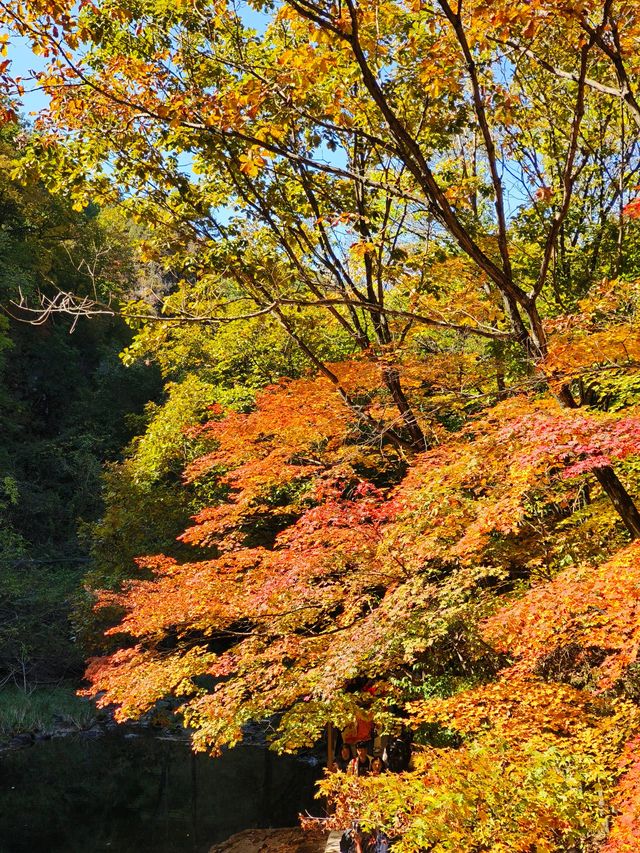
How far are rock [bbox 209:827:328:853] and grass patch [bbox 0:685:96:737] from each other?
6768 mm

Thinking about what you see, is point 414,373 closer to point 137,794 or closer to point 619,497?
point 619,497

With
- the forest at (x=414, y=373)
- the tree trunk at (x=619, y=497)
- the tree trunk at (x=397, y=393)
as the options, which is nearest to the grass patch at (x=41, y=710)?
the forest at (x=414, y=373)

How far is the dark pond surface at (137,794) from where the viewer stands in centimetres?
1049

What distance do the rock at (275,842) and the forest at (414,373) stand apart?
1.52m

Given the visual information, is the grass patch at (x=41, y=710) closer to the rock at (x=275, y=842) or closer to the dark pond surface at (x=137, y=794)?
the dark pond surface at (x=137, y=794)

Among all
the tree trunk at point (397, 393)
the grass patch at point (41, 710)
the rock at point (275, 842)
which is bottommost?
the rock at point (275, 842)

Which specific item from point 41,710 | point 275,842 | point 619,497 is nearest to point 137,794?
point 41,710

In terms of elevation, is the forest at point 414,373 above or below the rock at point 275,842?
above

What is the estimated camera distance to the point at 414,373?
7688mm

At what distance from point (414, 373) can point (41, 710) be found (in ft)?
39.9

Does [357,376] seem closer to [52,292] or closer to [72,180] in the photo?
[72,180]

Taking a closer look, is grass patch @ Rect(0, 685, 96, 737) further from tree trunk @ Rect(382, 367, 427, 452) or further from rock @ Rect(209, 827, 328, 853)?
tree trunk @ Rect(382, 367, 427, 452)

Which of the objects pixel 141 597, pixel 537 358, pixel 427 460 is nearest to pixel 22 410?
pixel 141 597

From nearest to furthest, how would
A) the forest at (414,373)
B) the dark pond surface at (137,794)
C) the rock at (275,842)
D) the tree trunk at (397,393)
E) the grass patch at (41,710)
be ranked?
the forest at (414,373) < the tree trunk at (397,393) < the rock at (275,842) < the dark pond surface at (137,794) < the grass patch at (41,710)
